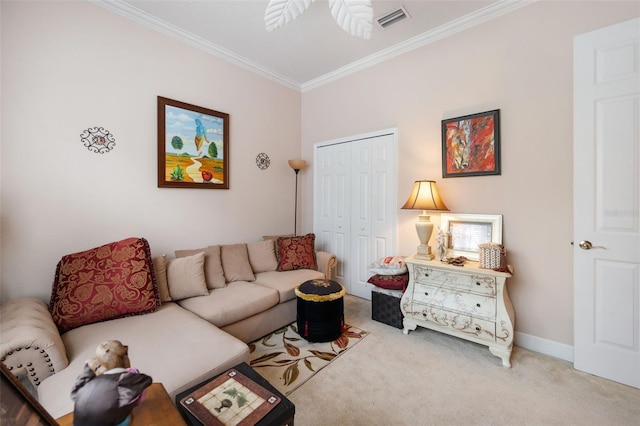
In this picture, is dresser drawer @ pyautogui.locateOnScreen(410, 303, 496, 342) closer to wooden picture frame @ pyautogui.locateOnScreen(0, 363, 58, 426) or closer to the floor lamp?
the floor lamp

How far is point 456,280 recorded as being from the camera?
7.63 feet

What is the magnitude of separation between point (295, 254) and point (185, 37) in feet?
8.76

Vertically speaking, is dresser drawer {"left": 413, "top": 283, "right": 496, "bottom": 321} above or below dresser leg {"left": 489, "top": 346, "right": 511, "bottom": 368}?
above

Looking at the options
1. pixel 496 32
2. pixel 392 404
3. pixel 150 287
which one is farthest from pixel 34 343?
pixel 496 32

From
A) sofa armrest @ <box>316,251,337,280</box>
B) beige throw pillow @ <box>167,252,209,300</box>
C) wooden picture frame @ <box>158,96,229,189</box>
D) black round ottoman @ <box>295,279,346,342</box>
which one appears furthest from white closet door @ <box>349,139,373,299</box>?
beige throw pillow @ <box>167,252,209,300</box>

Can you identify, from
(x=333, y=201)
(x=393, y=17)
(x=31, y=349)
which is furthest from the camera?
(x=333, y=201)

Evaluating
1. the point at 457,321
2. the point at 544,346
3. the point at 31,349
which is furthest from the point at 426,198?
the point at 31,349

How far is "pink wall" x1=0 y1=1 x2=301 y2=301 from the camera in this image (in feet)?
6.55

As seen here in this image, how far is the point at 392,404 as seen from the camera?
1.71 m

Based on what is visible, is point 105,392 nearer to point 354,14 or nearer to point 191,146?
point 354,14

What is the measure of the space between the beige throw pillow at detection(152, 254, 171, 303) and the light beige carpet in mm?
1335

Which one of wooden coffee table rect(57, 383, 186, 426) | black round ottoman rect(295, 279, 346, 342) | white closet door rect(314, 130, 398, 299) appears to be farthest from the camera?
white closet door rect(314, 130, 398, 299)

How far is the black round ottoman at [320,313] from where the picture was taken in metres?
2.38

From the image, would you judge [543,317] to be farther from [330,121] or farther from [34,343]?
[34,343]
